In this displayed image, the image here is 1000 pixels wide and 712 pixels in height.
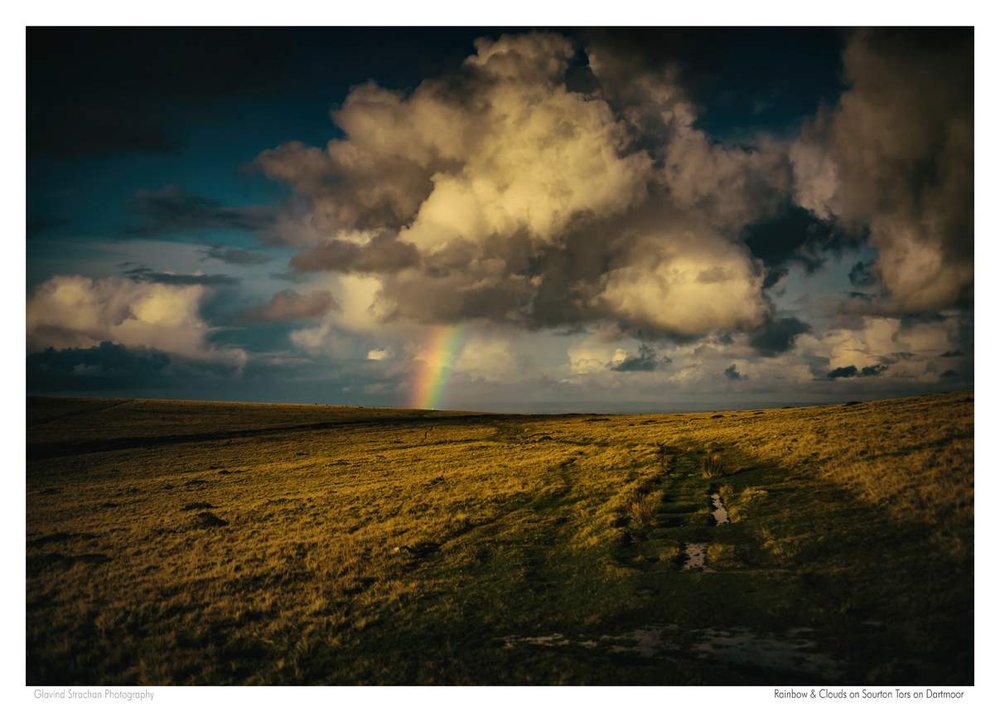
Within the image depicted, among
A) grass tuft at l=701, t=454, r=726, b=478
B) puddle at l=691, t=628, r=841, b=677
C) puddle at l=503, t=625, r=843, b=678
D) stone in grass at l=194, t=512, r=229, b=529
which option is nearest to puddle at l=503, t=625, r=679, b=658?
puddle at l=503, t=625, r=843, b=678

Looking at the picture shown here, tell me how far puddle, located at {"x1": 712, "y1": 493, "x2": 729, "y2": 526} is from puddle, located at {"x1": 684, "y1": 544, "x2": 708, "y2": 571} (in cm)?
261

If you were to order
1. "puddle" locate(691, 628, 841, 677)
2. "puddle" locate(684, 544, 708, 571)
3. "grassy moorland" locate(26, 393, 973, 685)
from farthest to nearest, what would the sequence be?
"puddle" locate(684, 544, 708, 571)
"grassy moorland" locate(26, 393, 973, 685)
"puddle" locate(691, 628, 841, 677)

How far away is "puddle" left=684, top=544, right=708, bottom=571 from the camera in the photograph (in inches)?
649

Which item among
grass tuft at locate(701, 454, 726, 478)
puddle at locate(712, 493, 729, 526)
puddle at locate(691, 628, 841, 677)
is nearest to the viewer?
puddle at locate(691, 628, 841, 677)

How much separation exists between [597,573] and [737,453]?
2149cm

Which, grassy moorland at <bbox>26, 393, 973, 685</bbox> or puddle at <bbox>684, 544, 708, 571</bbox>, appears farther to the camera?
puddle at <bbox>684, 544, 708, 571</bbox>

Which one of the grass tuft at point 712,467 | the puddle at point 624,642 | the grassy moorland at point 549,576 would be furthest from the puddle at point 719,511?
the puddle at point 624,642

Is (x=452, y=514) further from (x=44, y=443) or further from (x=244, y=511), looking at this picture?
(x=44, y=443)

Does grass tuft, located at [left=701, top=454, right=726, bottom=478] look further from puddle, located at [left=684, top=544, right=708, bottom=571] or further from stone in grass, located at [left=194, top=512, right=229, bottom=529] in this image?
stone in grass, located at [left=194, top=512, right=229, bottom=529]

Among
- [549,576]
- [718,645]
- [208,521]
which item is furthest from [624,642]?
[208,521]

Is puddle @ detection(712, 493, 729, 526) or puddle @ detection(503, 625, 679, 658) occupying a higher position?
puddle @ detection(712, 493, 729, 526)

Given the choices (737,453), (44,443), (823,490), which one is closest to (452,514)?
(823,490)

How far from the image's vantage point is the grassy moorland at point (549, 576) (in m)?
12.3

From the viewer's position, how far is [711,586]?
588 inches
